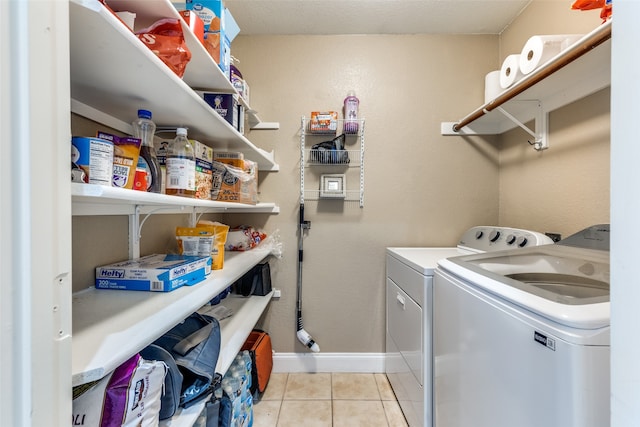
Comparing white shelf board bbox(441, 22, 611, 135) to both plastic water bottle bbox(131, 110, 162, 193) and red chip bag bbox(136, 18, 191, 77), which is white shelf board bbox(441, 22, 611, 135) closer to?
red chip bag bbox(136, 18, 191, 77)

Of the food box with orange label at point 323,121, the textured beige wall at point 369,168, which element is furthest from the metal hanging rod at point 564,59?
the food box with orange label at point 323,121

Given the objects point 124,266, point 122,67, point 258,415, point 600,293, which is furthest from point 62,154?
point 258,415

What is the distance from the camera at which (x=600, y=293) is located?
0.68m

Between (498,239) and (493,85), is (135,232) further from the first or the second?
(493,85)

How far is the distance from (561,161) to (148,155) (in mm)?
1944

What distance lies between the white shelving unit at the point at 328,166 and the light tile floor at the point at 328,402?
1237mm

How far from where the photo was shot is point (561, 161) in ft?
4.75

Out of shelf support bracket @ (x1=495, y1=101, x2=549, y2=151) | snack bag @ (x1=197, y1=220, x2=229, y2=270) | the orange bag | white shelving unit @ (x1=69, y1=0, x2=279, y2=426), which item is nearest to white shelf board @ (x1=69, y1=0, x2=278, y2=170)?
white shelving unit @ (x1=69, y1=0, x2=279, y2=426)

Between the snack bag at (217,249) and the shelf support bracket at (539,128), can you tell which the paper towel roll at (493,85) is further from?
the snack bag at (217,249)

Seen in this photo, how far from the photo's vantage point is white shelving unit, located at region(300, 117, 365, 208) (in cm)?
197

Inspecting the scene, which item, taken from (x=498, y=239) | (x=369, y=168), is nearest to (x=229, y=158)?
(x=369, y=168)

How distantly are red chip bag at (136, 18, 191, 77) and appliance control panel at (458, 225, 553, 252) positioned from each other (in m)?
1.69

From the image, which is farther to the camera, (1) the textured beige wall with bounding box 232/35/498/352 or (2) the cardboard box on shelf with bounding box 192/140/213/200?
(1) the textured beige wall with bounding box 232/35/498/352

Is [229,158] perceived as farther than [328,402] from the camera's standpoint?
No
